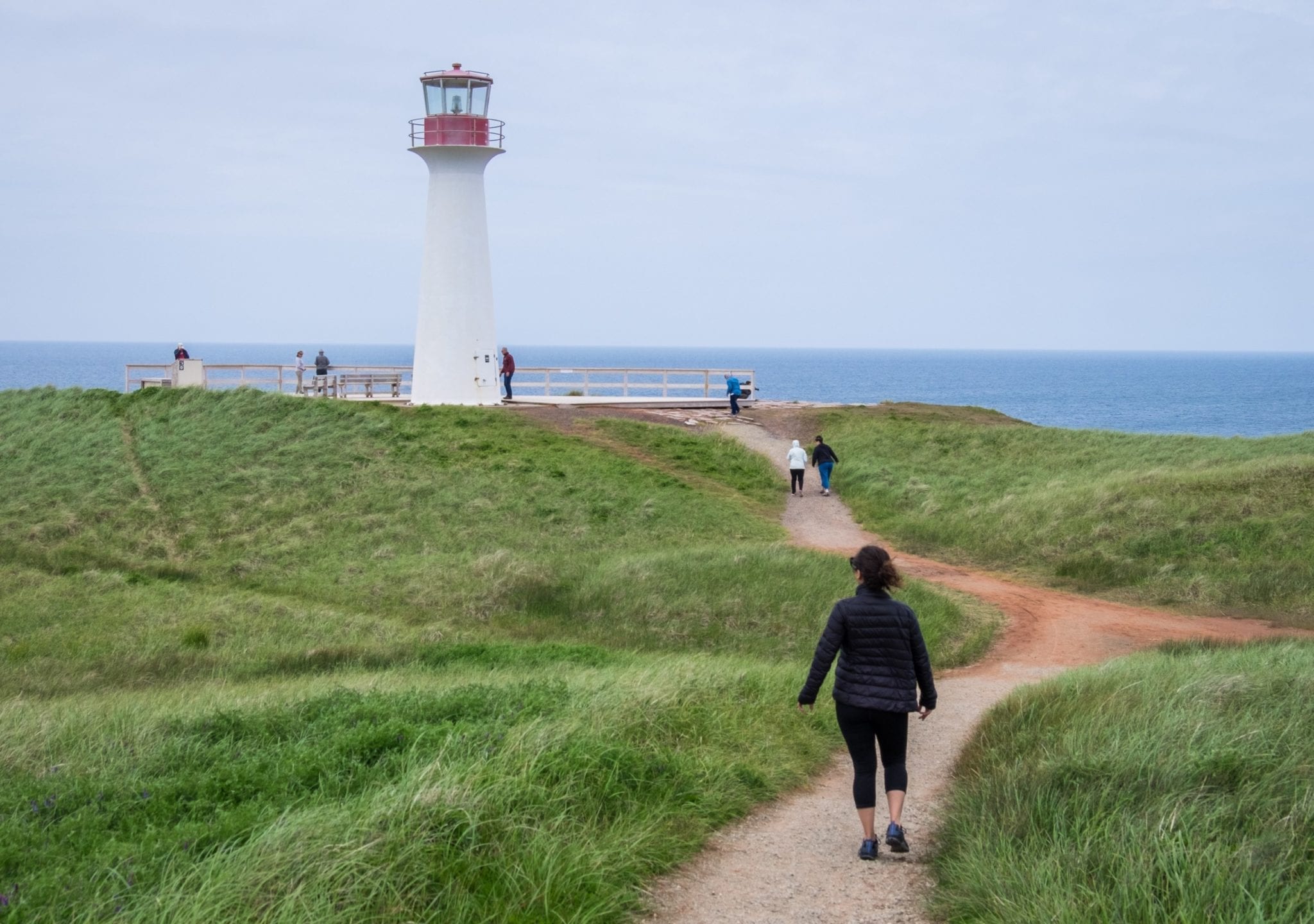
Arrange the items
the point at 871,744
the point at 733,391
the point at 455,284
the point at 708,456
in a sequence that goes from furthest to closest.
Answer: the point at 733,391 → the point at 455,284 → the point at 708,456 → the point at 871,744

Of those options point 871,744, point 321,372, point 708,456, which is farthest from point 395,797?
point 321,372

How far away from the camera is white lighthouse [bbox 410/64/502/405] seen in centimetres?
3538

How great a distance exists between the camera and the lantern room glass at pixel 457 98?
3528 centimetres

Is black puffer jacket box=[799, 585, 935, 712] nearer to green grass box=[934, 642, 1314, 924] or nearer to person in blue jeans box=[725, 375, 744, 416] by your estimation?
green grass box=[934, 642, 1314, 924]

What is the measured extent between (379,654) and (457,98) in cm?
2375

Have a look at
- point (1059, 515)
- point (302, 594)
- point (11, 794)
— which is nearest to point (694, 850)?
point (11, 794)

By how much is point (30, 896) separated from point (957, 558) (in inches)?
744

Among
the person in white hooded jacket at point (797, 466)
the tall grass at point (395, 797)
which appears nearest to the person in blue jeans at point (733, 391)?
the person in white hooded jacket at point (797, 466)

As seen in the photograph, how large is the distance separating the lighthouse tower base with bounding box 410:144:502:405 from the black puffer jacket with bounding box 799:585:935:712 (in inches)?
1171

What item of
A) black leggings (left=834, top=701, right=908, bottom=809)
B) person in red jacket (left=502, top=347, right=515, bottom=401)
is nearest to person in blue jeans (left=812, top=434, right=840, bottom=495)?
person in red jacket (left=502, top=347, right=515, bottom=401)

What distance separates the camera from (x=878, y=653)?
719cm

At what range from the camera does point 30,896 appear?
5570mm

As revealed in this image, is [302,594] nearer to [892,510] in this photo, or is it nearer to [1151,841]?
[892,510]

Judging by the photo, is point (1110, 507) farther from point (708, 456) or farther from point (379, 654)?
point (379, 654)
